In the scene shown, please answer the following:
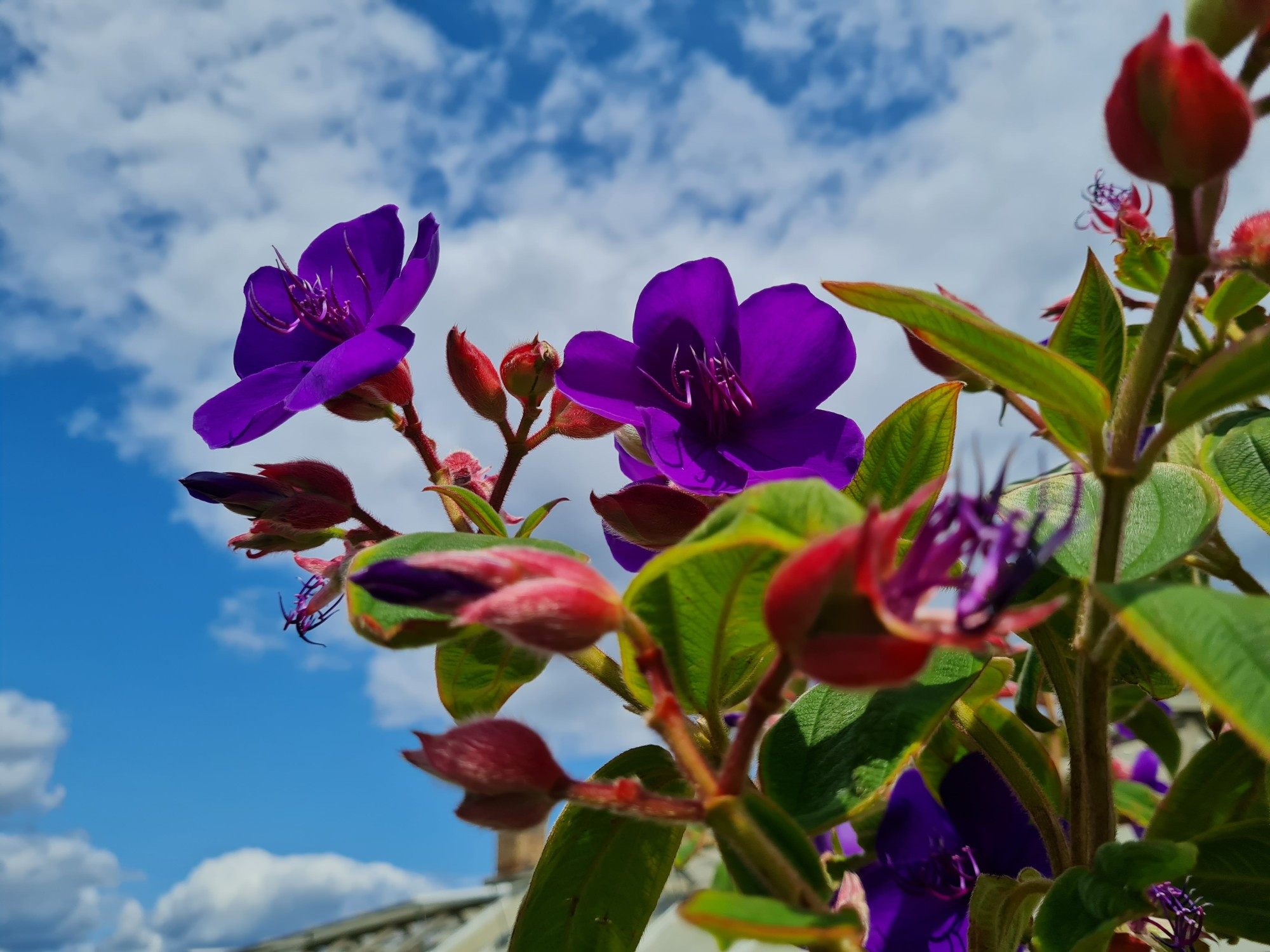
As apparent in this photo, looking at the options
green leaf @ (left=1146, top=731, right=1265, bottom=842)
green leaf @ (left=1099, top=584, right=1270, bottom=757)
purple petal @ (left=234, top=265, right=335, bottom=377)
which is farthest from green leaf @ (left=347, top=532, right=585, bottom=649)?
green leaf @ (left=1146, top=731, right=1265, bottom=842)

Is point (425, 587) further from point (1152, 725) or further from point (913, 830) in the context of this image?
point (1152, 725)

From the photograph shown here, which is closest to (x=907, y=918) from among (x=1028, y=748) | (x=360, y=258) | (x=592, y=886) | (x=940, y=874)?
(x=940, y=874)

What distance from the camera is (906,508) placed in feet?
1.27

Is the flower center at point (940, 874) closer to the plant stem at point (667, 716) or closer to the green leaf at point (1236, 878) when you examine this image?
the green leaf at point (1236, 878)

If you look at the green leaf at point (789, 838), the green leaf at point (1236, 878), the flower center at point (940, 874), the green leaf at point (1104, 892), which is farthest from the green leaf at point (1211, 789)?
the green leaf at point (789, 838)

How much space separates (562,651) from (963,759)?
2.06 feet

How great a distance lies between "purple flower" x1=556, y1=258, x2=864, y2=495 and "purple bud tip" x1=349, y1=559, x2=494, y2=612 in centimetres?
40

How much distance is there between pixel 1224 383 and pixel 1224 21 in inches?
8.9

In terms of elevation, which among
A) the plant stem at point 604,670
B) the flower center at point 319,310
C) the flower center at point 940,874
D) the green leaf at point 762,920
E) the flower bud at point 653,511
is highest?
the flower center at point 319,310

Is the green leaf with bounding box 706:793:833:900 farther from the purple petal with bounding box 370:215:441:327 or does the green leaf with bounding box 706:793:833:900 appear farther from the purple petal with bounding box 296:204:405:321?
the purple petal with bounding box 296:204:405:321

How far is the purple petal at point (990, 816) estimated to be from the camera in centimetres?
96

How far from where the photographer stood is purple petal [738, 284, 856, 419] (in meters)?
0.89

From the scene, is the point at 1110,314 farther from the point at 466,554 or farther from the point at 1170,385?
the point at 466,554

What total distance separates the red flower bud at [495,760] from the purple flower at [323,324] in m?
0.37
